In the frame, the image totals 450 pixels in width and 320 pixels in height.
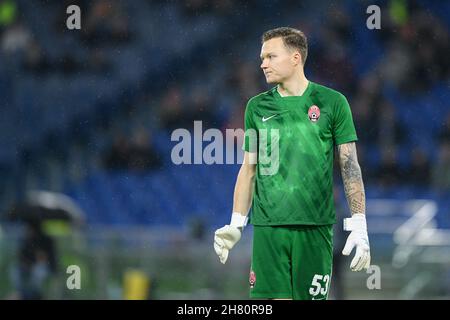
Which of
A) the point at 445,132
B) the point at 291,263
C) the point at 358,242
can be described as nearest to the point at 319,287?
the point at 291,263

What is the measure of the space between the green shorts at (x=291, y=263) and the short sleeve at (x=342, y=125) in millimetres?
481

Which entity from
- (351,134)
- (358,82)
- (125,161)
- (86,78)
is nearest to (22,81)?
(86,78)

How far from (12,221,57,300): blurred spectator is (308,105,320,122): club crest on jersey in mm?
4841

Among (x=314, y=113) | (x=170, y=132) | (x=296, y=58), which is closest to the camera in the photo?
(x=314, y=113)

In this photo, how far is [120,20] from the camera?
11320mm

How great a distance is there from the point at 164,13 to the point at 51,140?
→ 1894mm

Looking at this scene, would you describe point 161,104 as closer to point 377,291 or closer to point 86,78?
point 86,78

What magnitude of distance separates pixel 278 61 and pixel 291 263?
43.0 inches

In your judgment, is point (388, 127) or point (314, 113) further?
point (388, 127)

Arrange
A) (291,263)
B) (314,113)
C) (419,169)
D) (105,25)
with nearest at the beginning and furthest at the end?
1. (291,263)
2. (314,113)
3. (419,169)
4. (105,25)

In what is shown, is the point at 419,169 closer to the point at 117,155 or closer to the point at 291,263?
the point at 117,155

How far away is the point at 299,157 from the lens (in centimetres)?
544

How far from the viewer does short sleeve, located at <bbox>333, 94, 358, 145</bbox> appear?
17.9ft

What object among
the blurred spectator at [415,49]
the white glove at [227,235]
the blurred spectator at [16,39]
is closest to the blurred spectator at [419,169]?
→ the blurred spectator at [415,49]
